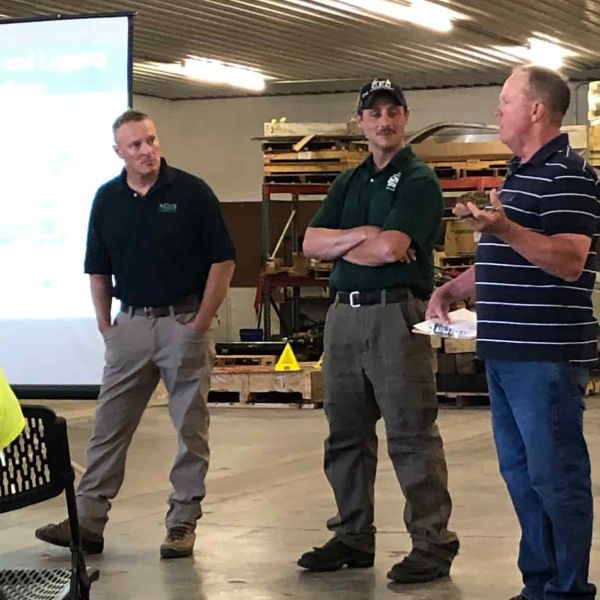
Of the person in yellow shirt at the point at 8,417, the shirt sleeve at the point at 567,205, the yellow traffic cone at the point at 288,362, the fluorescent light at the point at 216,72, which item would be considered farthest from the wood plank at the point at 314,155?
the person in yellow shirt at the point at 8,417

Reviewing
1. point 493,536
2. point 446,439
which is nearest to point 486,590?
point 493,536

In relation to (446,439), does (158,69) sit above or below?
above

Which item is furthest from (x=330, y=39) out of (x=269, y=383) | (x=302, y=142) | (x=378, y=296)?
(x=378, y=296)

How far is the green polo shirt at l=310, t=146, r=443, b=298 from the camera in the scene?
5.02 metres

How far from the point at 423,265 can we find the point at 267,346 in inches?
333

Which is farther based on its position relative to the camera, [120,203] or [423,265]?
[120,203]

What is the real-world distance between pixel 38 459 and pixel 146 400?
8.17 feet

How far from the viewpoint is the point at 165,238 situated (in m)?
5.66

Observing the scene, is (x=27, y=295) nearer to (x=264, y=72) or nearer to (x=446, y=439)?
(x=446, y=439)

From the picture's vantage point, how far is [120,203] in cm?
577

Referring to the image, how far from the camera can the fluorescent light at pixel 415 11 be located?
15.3 meters

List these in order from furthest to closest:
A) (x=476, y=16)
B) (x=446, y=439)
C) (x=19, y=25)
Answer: (x=476, y=16)
(x=446, y=439)
(x=19, y=25)

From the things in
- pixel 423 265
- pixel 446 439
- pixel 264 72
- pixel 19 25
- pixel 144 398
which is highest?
pixel 264 72

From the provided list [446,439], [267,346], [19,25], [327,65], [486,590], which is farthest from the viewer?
[327,65]
